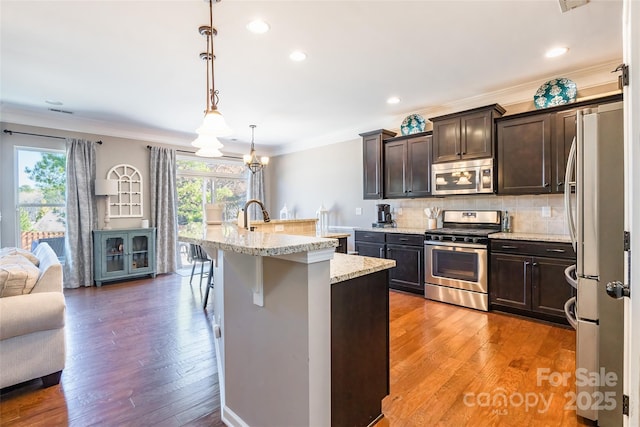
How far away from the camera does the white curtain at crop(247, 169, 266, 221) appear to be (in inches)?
277

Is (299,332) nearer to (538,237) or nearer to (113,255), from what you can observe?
(538,237)

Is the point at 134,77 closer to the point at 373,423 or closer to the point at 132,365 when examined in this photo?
the point at 132,365

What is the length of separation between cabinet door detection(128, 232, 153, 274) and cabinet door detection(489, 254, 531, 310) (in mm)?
5419

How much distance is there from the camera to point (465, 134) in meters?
3.94

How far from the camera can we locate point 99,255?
4910 millimetres

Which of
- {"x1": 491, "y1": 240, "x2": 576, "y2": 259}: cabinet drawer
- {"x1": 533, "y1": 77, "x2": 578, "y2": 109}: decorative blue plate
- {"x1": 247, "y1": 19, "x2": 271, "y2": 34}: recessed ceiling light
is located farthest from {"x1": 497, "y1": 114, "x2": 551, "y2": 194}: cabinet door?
{"x1": 247, "y1": 19, "x2": 271, "y2": 34}: recessed ceiling light

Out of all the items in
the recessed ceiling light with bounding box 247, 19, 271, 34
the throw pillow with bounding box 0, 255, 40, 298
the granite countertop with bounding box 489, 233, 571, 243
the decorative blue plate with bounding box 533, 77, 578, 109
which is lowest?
the throw pillow with bounding box 0, 255, 40, 298

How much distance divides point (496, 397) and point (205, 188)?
6.14 meters

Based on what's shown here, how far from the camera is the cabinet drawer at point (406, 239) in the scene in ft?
13.8

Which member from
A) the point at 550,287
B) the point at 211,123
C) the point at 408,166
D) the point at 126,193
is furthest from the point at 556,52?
the point at 126,193

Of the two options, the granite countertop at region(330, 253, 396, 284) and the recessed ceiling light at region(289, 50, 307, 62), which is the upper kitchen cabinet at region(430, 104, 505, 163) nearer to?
the recessed ceiling light at region(289, 50, 307, 62)

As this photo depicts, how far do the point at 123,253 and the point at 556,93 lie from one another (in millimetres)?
6618

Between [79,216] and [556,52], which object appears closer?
[556,52]

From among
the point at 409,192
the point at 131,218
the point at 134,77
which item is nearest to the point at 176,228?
the point at 131,218
